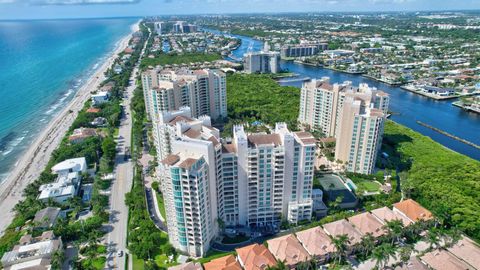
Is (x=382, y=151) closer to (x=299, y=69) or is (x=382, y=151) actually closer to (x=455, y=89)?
(x=455, y=89)

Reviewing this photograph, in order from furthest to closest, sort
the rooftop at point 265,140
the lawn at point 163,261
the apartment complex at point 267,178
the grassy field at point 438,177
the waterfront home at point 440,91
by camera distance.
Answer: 1. the waterfront home at point 440,91
2. the grassy field at point 438,177
3. the rooftop at point 265,140
4. the apartment complex at point 267,178
5. the lawn at point 163,261

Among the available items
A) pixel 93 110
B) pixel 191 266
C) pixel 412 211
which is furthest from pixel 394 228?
pixel 93 110

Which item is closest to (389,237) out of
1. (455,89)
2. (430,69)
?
(455,89)

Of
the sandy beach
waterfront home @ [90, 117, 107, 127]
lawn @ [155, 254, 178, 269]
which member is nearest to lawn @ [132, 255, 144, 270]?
lawn @ [155, 254, 178, 269]

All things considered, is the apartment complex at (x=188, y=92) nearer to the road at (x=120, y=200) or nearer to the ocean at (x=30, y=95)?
the road at (x=120, y=200)

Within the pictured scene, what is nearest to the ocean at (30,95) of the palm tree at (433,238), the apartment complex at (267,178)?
the apartment complex at (267,178)

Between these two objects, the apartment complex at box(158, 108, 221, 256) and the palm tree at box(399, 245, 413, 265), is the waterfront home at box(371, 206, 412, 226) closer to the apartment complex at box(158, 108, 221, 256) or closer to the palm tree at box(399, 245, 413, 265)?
the palm tree at box(399, 245, 413, 265)

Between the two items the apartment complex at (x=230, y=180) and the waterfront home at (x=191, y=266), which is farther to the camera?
the apartment complex at (x=230, y=180)
